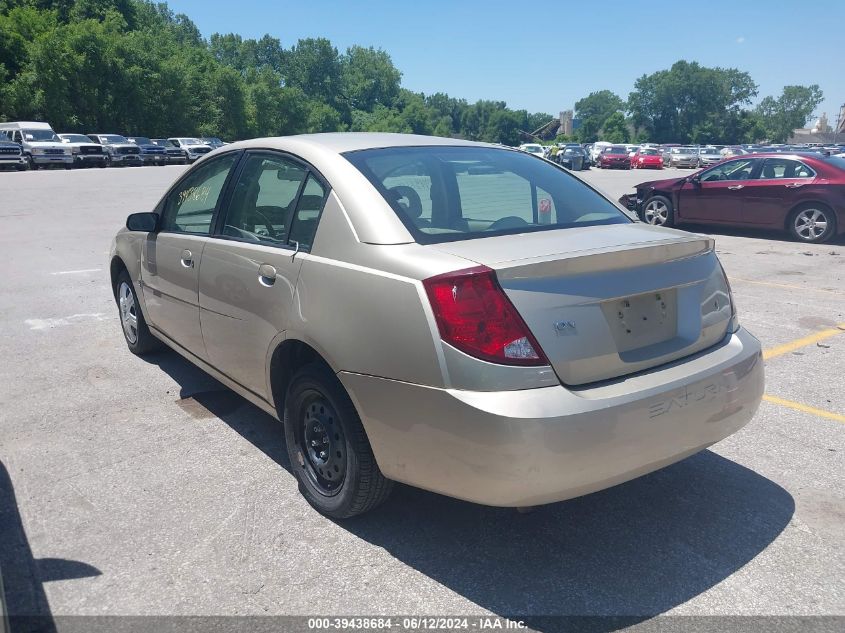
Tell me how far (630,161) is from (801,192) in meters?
38.3

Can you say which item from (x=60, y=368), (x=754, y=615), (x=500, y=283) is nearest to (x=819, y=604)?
(x=754, y=615)

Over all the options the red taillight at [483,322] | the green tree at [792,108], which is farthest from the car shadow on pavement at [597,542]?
the green tree at [792,108]

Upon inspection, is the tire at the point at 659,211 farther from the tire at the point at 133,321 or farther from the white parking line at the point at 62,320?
the tire at the point at 133,321

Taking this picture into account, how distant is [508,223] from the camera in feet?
10.7

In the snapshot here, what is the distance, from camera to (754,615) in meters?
2.59

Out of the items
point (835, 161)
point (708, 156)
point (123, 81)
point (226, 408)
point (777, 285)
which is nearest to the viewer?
point (226, 408)

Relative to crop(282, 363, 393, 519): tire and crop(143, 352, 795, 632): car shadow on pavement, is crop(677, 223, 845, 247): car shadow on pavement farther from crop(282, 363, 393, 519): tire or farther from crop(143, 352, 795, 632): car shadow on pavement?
crop(282, 363, 393, 519): tire

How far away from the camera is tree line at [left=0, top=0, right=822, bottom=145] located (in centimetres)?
5272

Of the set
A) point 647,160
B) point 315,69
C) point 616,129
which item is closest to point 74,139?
point 647,160

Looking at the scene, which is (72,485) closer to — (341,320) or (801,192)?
(341,320)

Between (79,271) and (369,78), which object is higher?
(369,78)

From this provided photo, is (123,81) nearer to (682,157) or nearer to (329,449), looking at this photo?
(682,157)

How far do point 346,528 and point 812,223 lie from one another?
11.6 metres

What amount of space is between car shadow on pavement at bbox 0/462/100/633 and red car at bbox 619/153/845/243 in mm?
12485
